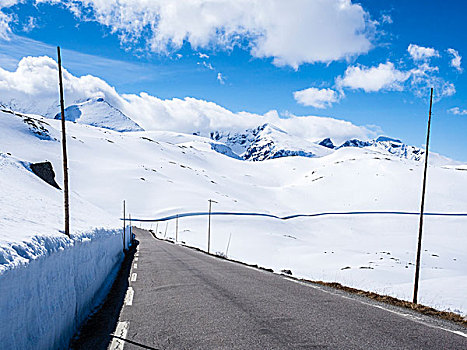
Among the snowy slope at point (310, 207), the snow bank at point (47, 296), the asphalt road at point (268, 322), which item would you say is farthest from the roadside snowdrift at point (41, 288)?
the asphalt road at point (268, 322)

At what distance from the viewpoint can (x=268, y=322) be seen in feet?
22.6

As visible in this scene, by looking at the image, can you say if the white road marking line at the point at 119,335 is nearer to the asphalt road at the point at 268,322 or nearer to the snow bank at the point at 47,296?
the asphalt road at the point at 268,322

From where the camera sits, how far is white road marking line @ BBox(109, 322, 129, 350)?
228 inches

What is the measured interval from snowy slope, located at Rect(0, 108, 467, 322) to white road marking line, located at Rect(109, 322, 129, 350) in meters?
2.30

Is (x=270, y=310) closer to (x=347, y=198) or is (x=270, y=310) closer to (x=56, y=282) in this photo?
(x=56, y=282)

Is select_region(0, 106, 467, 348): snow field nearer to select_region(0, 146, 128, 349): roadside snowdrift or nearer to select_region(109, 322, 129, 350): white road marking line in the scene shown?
select_region(0, 146, 128, 349): roadside snowdrift

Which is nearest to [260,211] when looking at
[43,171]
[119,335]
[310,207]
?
[310,207]

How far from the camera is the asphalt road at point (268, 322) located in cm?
576

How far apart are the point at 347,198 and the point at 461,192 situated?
40608 millimetres

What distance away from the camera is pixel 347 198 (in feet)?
481

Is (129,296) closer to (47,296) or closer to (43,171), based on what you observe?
(47,296)

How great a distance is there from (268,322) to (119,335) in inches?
104

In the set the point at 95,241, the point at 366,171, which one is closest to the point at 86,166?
the point at 366,171

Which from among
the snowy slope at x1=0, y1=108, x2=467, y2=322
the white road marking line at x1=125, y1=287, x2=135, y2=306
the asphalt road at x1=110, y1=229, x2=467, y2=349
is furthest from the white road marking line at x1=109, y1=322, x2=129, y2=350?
the snowy slope at x1=0, y1=108, x2=467, y2=322
